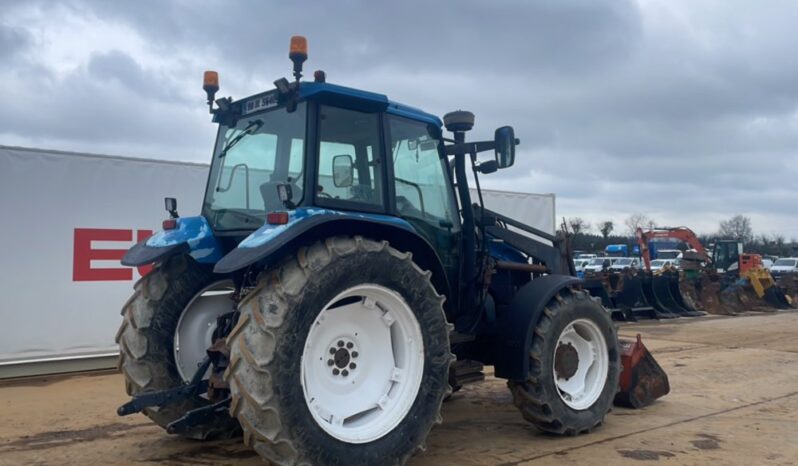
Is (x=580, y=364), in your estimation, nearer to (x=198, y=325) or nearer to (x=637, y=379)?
(x=637, y=379)

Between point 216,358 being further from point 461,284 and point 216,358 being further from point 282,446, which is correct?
point 461,284

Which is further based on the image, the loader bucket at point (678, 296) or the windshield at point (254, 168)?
the loader bucket at point (678, 296)

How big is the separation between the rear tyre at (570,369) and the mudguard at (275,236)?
1967 millimetres

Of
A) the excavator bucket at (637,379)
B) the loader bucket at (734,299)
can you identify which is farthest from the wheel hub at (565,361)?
the loader bucket at (734,299)

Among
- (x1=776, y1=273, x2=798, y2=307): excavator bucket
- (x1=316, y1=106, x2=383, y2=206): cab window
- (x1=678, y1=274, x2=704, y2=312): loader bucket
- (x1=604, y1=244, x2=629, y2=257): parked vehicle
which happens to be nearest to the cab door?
(x1=316, y1=106, x2=383, y2=206): cab window

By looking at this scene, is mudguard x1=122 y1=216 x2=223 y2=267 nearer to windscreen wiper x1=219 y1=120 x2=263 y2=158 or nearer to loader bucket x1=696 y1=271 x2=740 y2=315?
windscreen wiper x1=219 y1=120 x2=263 y2=158

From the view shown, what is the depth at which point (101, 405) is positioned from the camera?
7.02 meters

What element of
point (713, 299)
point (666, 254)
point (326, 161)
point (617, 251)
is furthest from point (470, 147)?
point (617, 251)

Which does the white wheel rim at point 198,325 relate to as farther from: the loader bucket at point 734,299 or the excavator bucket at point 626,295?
the loader bucket at point 734,299

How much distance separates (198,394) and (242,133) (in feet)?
6.34

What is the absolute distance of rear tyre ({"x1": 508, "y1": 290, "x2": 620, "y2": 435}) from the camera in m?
5.27

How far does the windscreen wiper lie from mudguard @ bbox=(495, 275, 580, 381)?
243 cm

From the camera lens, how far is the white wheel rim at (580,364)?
5586 millimetres

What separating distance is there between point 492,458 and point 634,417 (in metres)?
1.98
